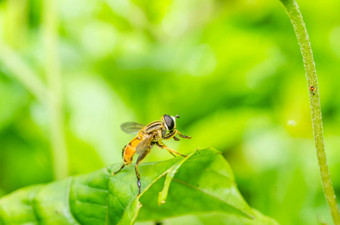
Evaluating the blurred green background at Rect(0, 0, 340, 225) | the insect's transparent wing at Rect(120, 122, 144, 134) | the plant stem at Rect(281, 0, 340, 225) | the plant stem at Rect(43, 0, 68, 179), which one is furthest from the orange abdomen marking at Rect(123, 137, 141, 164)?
the plant stem at Rect(43, 0, 68, 179)

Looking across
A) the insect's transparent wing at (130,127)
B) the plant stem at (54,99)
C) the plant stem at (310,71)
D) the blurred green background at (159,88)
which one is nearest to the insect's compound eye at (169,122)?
the insect's transparent wing at (130,127)

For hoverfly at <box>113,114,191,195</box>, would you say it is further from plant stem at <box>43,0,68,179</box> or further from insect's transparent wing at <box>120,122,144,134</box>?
plant stem at <box>43,0,68,179</box>

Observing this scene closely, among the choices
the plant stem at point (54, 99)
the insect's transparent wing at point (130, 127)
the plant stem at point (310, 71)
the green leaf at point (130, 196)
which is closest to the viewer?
the plant stem at point (310, 71)

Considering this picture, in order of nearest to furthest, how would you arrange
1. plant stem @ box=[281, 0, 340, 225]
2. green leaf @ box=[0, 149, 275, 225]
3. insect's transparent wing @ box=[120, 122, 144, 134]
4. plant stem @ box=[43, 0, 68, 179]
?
1. plant stem @ box=[281, 0, 340, 225]
2. green leaf @ box=[0, 149, 275, 225]
3. insect's transparent wing @ box=[120, 122, 144, 134]
4. plant stem @ box=[43, 0, 68, 179]

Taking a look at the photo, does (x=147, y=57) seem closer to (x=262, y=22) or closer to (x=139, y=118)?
(x=139, y=118)

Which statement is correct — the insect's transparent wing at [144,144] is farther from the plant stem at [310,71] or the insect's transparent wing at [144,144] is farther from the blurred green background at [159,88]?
the blurred green background at [159,88]

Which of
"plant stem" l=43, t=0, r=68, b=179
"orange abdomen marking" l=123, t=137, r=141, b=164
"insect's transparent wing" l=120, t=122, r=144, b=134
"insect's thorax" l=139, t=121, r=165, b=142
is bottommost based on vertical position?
"orange abdomen marking" l=123, t=137, r=141, b=164

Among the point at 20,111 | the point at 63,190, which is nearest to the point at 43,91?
the point at 20,111
